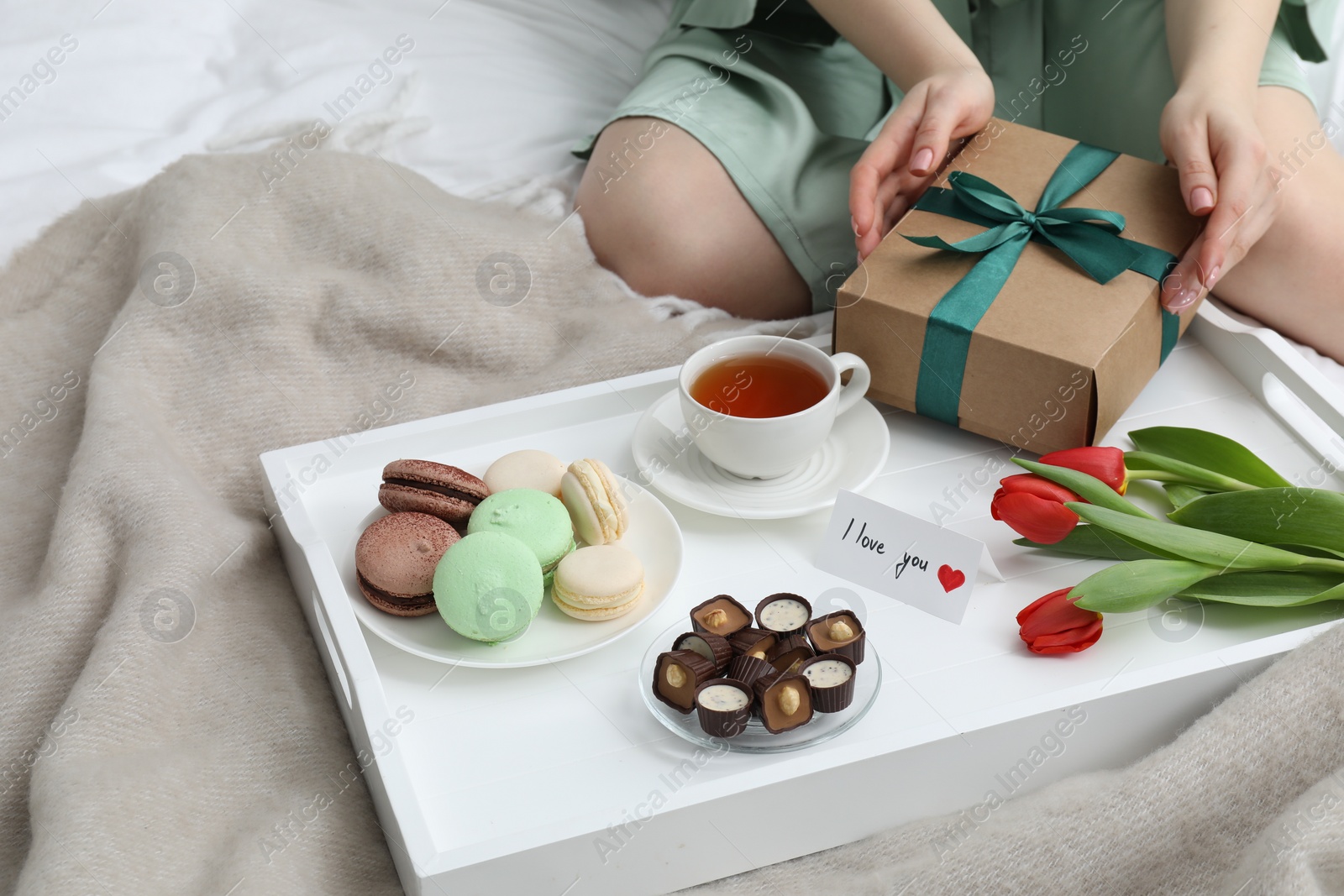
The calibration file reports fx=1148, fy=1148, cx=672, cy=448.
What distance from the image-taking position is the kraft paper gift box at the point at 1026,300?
0.97 metres

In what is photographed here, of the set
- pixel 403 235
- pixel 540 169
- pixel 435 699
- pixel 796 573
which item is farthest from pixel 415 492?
pixel 540 169

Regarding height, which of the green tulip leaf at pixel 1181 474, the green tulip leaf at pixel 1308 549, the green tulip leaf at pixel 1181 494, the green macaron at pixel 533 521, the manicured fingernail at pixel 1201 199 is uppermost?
the manicured fingernail at pixel 1201 199

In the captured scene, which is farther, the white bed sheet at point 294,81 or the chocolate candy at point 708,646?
the white bed sheet at point 294,81

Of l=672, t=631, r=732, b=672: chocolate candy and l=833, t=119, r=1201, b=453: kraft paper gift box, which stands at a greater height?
l=833, t=119, r=1201, b=453: kraft paper gift box

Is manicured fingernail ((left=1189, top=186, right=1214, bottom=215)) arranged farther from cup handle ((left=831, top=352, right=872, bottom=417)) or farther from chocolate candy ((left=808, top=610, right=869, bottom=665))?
chocolate candy ((left=808, top=610, right=869, bottom=665))

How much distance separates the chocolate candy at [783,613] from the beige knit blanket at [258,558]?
0.17 meters

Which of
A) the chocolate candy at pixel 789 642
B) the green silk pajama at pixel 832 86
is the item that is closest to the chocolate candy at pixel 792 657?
the chocolate candy at pixel 789 642

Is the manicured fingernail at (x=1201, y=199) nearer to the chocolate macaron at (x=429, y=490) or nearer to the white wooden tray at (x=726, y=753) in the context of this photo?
the white wooden tray at (x=726, y=753)

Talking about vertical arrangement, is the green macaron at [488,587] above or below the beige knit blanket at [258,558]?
above

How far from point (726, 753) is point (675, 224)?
0.74m

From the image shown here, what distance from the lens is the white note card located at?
2.94 feet

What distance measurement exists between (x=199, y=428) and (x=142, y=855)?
49cm

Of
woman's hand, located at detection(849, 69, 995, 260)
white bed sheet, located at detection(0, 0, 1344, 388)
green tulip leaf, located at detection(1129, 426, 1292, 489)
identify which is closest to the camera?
green tulip leaf, located at detection(1129, 426, 1292, 489)

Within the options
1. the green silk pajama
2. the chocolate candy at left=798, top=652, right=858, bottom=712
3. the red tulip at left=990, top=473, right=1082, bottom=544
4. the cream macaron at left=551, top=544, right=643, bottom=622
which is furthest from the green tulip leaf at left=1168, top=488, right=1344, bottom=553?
the green silk pajama
